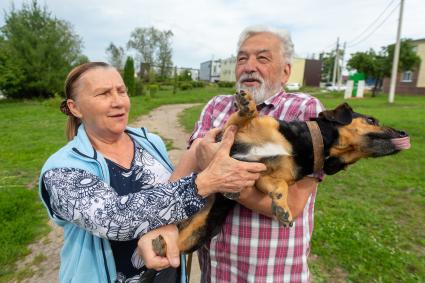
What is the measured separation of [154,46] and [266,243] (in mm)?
52821

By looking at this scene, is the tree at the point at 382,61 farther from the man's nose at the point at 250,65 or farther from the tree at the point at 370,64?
the man's nose at the point at 250,65

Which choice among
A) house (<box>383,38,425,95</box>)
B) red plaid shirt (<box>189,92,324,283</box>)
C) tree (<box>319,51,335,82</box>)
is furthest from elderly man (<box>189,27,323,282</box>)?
tree (<box>319,51,335,82</box>)

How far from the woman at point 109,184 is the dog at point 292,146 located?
0.15 meters

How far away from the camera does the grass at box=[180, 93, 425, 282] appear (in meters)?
3.56

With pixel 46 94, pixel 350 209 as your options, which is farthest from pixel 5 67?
pixel 350 209

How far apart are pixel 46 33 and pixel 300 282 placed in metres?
29.5

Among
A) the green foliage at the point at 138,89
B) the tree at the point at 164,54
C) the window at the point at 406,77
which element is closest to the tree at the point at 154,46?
the tree at the point at 164,54

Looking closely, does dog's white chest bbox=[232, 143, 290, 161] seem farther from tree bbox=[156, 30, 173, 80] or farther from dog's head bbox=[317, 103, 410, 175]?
tree bbox=[156, 30, 173, 80]

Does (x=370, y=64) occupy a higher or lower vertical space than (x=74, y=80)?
higher

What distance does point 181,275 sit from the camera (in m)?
2.18

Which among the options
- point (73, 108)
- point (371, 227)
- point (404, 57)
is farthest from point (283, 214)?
point (404, 57)

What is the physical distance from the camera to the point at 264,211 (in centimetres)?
184

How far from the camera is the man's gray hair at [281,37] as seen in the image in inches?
86.1

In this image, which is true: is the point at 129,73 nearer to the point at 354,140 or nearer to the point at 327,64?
the point at 354,140
